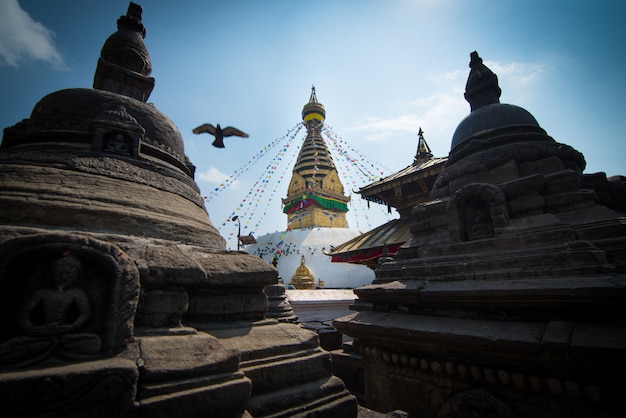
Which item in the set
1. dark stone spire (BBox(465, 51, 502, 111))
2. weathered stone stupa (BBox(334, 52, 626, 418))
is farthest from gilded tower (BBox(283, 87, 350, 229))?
weathered stone stupa (BBox(334, 52, 626, 418))

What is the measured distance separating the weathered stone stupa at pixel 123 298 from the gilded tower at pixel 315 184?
31331mm

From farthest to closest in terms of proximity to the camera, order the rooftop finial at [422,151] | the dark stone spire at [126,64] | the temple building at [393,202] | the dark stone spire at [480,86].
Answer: the rooftop finial at [422,151] → the temple building at [393,202] → the dark stone spire at [480,86] → the dark stone spire at [126,64]

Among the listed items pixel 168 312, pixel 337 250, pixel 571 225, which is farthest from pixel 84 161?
pixel 337 250

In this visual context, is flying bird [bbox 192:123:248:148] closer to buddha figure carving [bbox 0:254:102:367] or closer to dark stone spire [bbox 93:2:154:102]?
dark stone spire [bbox 93:2:154:102]

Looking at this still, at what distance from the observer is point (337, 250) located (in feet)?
35.4

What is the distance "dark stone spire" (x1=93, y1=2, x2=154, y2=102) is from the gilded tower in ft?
94.3

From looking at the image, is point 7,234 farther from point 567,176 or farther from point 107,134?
point 567,176

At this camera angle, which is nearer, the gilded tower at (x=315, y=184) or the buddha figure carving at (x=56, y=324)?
the buddha figure carving at (x=56, y=324)

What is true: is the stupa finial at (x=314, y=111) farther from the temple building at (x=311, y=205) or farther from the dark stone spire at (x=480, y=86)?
the dark stone spire at (x=480, y=86)

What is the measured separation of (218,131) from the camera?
19.6 ft

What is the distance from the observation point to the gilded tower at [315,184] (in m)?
35.3

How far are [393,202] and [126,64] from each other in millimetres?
8851

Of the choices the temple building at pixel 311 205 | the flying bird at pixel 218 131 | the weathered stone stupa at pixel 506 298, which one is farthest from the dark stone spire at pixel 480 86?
the temple building at pixel 311 205

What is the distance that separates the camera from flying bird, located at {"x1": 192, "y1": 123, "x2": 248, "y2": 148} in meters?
5.91
